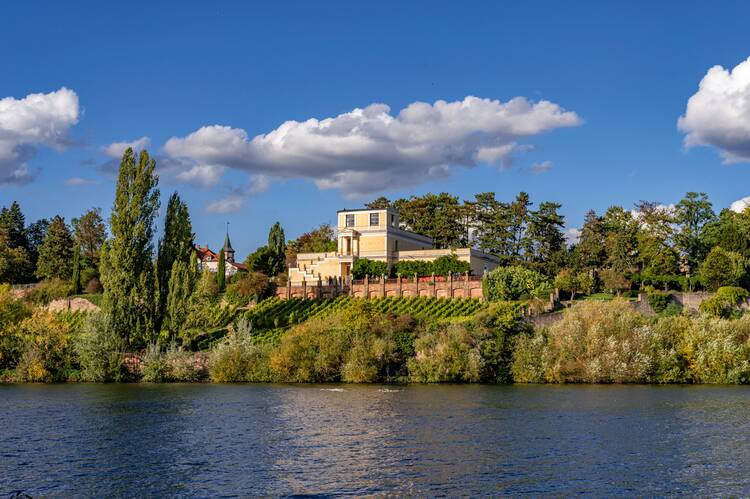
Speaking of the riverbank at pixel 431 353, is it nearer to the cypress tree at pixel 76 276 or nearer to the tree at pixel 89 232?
the cypress tree at pixel 76 276

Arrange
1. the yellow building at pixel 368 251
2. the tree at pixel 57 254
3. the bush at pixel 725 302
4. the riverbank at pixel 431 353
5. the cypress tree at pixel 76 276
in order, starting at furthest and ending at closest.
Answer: the tree at pixel 57 254 → the cypress tree at pixel 76 276 → the yellow building at pixel 368 251 → the bush at pixel 725 302 → the riverbank at pixel 431 353

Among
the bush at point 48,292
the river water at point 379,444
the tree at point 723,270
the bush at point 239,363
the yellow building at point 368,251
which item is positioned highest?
the yellow building at point 368,251

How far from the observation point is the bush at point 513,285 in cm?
7988

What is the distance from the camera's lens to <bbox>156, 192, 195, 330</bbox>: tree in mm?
65562

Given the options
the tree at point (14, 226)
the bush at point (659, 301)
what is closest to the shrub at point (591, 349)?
the bush at point (659, 301)

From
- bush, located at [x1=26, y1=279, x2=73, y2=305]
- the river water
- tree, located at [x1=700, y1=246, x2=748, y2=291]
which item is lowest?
the river water

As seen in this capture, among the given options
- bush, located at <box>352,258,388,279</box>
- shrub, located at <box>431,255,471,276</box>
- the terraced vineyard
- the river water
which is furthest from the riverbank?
bush, located at <box>352,258,388,279</box>

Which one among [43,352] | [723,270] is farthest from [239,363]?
[723,270]

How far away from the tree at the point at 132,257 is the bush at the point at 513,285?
3200cm

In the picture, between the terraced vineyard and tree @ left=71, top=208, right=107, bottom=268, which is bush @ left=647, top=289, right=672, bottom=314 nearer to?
the terraced vineyard

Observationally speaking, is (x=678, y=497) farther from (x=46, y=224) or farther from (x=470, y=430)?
(x=46, y=224)

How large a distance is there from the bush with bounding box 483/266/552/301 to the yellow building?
1302cm

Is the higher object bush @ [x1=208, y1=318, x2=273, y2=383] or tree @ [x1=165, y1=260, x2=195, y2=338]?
tree @ [x1=165, y1=260, x2=195, y2=338]

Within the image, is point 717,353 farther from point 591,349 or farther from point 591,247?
point 591,247
